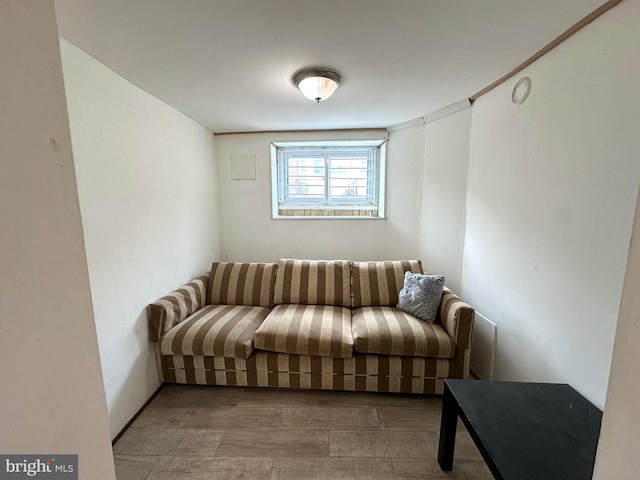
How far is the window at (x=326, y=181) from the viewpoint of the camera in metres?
2.96

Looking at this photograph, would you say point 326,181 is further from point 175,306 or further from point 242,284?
point 175,306

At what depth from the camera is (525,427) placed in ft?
3.38

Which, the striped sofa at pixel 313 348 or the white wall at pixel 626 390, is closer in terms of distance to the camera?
the white wall at pixel 626 390

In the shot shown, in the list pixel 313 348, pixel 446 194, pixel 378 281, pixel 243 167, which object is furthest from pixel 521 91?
pixel 243 167

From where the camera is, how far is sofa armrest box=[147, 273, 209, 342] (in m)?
1.78

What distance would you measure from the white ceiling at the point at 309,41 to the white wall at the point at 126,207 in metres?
0.19

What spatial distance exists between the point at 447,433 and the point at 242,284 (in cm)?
190

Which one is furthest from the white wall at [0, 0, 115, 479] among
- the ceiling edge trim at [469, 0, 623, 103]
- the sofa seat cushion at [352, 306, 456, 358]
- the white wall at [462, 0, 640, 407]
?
the ceiling edge trim at [469, 0, 623, 103]

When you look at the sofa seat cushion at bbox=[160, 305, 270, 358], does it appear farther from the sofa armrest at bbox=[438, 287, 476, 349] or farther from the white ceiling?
the white ceiling

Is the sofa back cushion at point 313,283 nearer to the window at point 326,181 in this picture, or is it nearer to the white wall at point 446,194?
the window at point 326,181

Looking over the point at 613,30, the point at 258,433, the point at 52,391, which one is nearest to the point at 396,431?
the point at 258,433

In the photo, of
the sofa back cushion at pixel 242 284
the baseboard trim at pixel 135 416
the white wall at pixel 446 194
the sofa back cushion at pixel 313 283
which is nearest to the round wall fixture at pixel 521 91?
the white wall at pixel 446 194

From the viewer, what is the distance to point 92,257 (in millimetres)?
1349

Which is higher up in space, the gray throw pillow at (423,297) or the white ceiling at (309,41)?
the white ceiling at (309,41)
